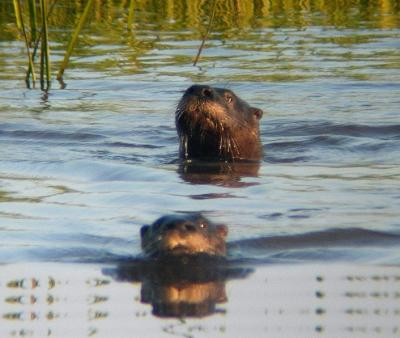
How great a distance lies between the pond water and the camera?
16.4 feet

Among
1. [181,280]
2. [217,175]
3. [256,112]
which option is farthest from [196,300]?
[256,112]

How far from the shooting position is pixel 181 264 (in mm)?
5613

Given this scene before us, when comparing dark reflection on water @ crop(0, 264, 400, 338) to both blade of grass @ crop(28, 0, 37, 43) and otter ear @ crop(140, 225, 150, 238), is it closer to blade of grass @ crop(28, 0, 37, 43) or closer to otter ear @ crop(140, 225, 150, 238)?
otter ear @ crop(140, 225, 150, 238)

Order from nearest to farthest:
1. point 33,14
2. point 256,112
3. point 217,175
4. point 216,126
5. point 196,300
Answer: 1. point 196,300
2. point 217,175
3. point 216,126
4. point 256,112
5. point 33,14

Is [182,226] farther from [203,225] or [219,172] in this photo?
[219,172]

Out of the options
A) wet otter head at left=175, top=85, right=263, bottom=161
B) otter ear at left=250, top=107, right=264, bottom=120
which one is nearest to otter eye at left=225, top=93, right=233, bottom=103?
wet otter head at left=175, top=85, right=263, bottom=161

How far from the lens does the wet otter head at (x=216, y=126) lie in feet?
28.4

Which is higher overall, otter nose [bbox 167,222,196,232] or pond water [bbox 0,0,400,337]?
otter nose [bbox 167,222,196,232]

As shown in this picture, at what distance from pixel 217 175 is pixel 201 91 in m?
0.59

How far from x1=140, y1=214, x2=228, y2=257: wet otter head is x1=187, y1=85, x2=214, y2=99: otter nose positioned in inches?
113

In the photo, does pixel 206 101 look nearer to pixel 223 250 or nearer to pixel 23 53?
pixel 223 250

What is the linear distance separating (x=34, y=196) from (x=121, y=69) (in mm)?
6011

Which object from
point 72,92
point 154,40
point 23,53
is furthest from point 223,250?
point 154,40

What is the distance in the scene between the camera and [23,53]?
46.9ft
